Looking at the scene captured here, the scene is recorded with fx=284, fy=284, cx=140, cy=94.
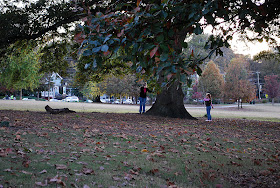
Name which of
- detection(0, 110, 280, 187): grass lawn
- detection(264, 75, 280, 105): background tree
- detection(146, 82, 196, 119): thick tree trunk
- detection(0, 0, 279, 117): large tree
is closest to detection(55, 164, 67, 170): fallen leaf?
detection(0, 110, 280, 187): grass lawn

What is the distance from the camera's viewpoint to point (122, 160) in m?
5.39

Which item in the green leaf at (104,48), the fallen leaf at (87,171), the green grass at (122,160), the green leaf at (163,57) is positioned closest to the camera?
the green leaf at (104,48)

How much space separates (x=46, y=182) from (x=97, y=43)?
1976mm

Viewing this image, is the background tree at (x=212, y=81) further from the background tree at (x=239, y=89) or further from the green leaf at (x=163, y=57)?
the green leaf at (x=163, y=57)

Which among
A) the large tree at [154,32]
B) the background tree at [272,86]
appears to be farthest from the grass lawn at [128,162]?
the background tree at [272,86]

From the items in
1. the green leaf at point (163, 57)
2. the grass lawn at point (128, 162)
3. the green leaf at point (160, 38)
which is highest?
the green leaf at point (160, 38)

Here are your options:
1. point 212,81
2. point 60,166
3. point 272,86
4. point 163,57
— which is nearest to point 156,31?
point 163,57

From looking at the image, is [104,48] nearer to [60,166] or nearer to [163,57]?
[163,57]

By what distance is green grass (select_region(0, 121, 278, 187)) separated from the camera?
4145 mm

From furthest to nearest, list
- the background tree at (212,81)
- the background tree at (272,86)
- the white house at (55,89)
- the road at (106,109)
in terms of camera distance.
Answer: the white house at (55,89), the background tree at (272,86), the background tree at (212,81), the road at (106,109)

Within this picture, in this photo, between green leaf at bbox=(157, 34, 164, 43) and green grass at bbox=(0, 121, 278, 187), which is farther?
green grass at bbox=(0, 121, 278, 187)

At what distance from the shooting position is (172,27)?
4566 mm

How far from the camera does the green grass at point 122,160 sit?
4.14 metres

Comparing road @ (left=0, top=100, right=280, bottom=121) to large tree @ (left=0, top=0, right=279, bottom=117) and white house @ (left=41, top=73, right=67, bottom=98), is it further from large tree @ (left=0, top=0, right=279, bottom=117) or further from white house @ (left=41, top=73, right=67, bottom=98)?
white house @ (left=41, top=73, right=67, bottom=98)
